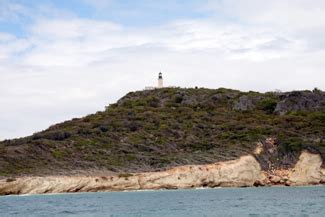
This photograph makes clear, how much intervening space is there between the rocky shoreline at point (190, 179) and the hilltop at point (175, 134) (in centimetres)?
172

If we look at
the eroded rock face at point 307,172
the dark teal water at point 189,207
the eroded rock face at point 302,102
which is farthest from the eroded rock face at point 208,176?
the eroded rock face at point 302,102

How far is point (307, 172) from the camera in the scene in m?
81.1

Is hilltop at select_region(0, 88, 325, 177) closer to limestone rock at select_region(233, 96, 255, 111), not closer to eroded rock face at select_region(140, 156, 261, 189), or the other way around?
limestone rock at select_region(233, 96, 255, 111)

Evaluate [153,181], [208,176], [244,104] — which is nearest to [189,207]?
[153,181]

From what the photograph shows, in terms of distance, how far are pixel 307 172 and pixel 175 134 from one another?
24.5 metres

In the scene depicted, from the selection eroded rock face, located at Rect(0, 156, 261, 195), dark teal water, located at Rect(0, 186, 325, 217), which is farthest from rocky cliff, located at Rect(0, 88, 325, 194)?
dark teal water, located at Rect(0, 186, 325, 217)

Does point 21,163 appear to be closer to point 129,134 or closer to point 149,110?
point 129,134

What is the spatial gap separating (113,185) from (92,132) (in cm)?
2345

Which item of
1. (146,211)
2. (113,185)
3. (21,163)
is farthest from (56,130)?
(146,211)

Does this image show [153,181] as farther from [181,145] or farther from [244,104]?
[244,104]

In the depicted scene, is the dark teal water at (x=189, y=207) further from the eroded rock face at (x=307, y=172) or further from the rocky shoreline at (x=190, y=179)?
the eroded rock face at (x=307, y=172)

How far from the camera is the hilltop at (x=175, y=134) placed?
85.2 m

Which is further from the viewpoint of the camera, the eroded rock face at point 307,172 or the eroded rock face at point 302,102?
the eroded rock face at point 302,102

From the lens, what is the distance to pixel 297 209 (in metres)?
46.5
